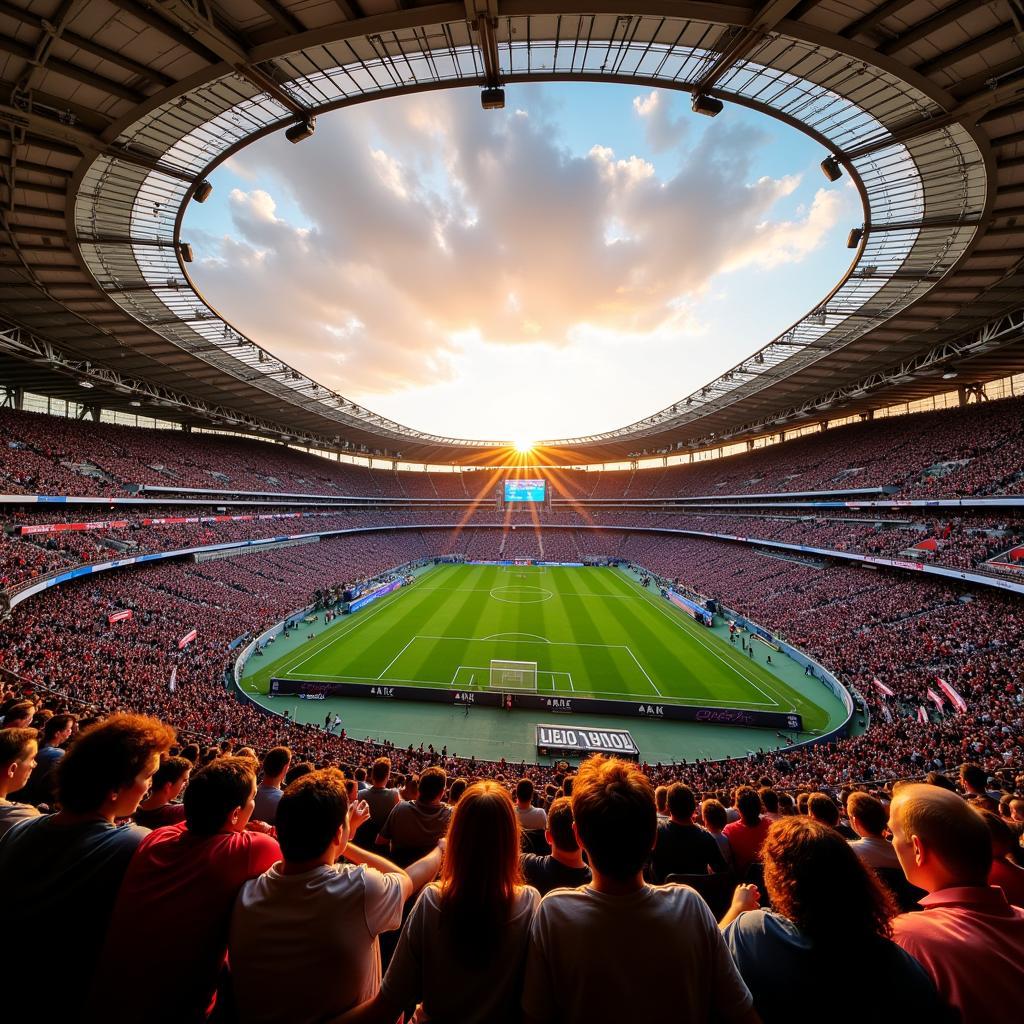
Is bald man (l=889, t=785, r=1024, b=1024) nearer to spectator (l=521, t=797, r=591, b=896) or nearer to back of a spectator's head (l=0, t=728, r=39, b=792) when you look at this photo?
spectator (l=521, t=797, r=591, b=896)

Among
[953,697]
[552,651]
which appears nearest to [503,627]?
[552,651]

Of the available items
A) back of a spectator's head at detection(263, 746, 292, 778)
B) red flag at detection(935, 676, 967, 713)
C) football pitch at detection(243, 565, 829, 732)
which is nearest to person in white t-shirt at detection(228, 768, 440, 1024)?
back of a spectator's head at detection(263, 746, 292, 778)

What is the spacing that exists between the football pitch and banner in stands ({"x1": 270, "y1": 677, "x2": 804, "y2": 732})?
1.00 m

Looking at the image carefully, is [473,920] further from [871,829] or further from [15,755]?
[871,829]

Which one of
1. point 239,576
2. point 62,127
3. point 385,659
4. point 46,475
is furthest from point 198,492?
point 62,127

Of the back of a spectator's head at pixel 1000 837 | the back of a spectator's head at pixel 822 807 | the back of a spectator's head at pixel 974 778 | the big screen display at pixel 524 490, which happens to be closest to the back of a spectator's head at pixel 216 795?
the back of a spectator's head at pixel 1000 837

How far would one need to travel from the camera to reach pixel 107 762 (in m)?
2.41

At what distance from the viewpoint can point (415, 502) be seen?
72.9 meters

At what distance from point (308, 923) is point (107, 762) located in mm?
1467

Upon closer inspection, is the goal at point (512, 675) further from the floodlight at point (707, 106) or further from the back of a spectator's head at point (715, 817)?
the floodlight at point (707, 106)

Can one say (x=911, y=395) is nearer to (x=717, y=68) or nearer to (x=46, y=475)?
(x=717, y=68)

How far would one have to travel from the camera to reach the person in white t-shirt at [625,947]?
5.24 ft

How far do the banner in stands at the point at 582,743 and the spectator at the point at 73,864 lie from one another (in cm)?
1637

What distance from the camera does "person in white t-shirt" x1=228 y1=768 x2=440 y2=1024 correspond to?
5.94 feet
